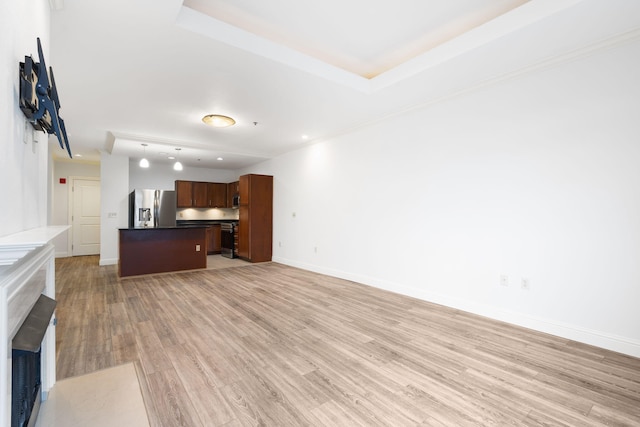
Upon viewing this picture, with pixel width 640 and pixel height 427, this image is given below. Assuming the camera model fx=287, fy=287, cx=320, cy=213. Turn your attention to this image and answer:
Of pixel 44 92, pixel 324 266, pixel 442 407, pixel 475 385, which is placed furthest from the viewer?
pixel 324 266

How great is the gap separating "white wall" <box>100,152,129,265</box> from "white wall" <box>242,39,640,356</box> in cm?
588

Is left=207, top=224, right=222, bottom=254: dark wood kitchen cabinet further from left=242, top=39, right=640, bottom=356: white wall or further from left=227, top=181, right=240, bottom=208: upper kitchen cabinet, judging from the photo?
left=242, top=39, right=640, bottom=356: white wall

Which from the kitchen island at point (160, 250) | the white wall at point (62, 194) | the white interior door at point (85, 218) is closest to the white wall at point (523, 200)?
the kitchen island at point (160, 250)

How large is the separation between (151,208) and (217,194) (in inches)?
80.1

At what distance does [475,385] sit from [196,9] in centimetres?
389

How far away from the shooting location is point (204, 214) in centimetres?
915

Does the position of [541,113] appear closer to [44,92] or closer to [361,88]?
[361,88]

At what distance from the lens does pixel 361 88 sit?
3.63 meters

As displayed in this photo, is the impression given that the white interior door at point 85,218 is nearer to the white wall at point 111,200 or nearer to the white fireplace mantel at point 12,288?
the white wall at point 111,200

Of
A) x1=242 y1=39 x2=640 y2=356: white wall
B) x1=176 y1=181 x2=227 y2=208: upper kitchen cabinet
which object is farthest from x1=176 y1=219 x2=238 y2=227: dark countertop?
x1=242 y1=39 x2=640 y2=356: white wall

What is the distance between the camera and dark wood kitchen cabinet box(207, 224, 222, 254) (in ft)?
28.3

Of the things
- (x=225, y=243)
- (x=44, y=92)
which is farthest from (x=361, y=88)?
(x=225, y=243)

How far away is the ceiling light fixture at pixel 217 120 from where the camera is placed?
14.8ft

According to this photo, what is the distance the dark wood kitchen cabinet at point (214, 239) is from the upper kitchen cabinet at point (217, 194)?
73 centimetres
